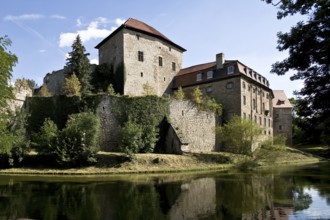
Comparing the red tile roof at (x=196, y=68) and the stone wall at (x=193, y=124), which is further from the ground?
the red tile roof at (x=196, y=68)

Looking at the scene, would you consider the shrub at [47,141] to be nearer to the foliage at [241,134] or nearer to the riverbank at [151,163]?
the riverbank at [151,163]

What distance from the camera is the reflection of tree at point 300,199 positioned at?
13148 mm

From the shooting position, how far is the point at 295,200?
14.6 meters

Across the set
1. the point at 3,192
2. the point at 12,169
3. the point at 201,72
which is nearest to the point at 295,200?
the point at 3,192

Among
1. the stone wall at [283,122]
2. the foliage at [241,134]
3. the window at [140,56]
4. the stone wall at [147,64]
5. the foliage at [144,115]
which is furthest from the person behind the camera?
the stone wall at [283,122]

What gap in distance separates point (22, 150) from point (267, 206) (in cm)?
2035

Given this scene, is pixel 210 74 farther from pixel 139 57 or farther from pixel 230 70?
pixel 139 57

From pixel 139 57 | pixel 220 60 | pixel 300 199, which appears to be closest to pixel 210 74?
pixel 220 60

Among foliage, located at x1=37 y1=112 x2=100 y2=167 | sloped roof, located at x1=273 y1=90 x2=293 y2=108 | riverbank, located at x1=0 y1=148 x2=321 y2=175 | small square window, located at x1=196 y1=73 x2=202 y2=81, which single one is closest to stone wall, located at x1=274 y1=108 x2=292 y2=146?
sloped roof, located at x1=273 y1=90 x2=293 y2=108

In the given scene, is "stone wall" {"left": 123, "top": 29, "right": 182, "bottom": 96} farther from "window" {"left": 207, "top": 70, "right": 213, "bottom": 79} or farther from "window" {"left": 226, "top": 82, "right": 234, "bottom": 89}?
"window" {"left": 226, "top": 82, "right": 234, "bottom": 89}

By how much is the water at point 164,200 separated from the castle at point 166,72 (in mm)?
23055

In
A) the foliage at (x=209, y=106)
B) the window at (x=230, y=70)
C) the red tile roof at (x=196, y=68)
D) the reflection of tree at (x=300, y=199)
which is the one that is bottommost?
the reflection of tree at (x=300, y=199)

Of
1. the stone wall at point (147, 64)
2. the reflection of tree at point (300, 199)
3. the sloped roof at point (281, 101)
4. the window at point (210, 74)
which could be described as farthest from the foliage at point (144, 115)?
the sloped roof at point (281, 101)

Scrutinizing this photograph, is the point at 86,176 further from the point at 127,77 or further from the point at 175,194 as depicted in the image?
the point at 127,77
